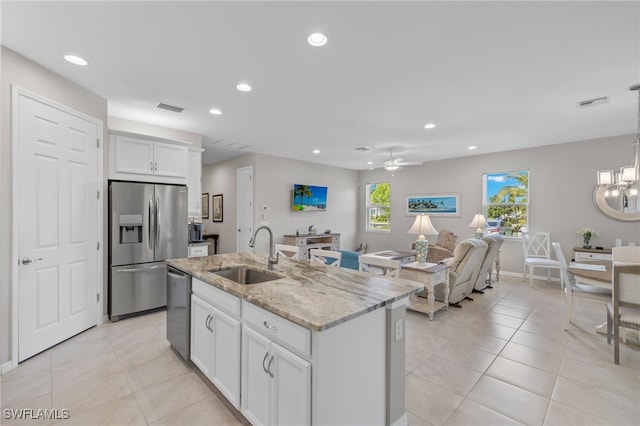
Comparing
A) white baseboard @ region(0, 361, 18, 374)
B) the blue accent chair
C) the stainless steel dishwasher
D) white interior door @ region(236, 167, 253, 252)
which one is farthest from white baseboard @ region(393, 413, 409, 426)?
white interior door @ region(236, 167, 253, 252)

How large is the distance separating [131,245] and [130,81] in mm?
1946

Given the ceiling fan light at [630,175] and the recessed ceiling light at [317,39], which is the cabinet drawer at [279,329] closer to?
the recessed ceiling light at [317,39]

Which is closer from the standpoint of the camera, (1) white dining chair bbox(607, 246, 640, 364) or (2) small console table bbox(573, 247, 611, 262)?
(1) white dining chair bbox(607, 246, 640, 364)

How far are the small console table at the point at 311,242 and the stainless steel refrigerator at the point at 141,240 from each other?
2885 mm

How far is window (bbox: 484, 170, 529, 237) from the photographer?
5.86 m

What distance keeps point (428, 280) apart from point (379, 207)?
16.3 ft

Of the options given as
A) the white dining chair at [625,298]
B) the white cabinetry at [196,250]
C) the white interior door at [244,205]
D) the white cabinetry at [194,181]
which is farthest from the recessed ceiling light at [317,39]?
the white interior door at [244,205]

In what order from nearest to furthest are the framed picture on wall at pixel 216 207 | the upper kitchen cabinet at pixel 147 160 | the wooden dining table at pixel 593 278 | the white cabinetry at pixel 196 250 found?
the wooden dining table at pixel 593 278 → the upper kitchen cabinet at pixel 147 160 → the white cabinetry at pixel 196 250 → the framed picture on wall at pixel 216 207

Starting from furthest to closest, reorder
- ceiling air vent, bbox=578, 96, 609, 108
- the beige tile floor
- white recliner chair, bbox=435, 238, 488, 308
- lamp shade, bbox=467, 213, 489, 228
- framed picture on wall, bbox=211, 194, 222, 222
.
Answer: framed picture on wall, bbox=211, 194, 222, 222 → lamp shade, bbox=467, 213, 489, 228 → white recliner chair, bbox=435, 238, 488, 308 → ceiling air vent, bbox=578, 96, 609, 108 → the beige tile floor

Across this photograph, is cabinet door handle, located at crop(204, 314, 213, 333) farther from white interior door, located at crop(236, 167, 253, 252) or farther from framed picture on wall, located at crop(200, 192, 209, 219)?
framed picture on wall, located at crop(200, 192, 209, 219)

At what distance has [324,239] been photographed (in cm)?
726

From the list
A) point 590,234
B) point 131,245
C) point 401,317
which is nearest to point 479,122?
point 590,234

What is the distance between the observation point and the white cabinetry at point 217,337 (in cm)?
179

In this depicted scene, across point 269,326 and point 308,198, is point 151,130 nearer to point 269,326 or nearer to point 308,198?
point 308,198
